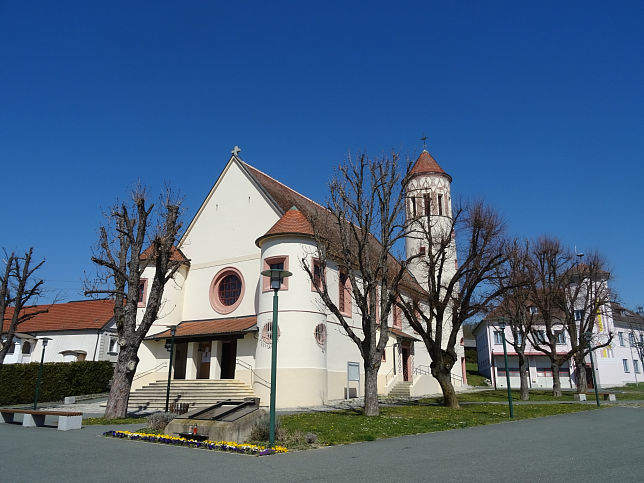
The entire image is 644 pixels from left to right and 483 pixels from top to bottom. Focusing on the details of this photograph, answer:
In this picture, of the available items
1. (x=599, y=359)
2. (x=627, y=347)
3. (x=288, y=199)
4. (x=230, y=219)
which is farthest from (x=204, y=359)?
(x=627, y=347)

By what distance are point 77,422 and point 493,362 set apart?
4527cm

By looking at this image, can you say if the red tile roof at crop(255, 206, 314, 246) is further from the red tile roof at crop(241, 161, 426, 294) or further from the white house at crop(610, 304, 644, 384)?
the white house at crop(610, 304, 644, 384)

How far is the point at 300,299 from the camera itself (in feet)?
83.7

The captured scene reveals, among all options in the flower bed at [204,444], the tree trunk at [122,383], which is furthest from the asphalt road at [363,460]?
the tree trunk at [122,383]

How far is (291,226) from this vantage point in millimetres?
26453

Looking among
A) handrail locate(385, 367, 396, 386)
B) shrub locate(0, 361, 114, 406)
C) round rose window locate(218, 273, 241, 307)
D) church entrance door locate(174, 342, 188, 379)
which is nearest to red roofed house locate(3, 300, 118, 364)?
shrub locate(0, 361, 114, 406)

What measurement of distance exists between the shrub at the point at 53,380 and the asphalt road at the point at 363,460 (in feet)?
66.4

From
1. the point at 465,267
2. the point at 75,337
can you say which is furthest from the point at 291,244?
the point at 75,337

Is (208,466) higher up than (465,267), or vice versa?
(465,267)

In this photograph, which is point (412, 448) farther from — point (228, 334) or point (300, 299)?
point (228, 334)

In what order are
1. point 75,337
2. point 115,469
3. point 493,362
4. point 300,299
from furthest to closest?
point 493,362 → point 75,337 → point 300,299 → point 115,469

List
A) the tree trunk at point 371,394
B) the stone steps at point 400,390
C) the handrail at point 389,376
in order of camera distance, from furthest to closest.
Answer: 1. the handrail at point 389,376
2. the stone steps at point 400,390
3. the tree trunk at point 371,394

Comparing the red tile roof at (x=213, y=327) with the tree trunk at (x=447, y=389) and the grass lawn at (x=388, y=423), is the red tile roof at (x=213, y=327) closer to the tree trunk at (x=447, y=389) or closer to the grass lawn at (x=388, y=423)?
the grass lawn at (x=388, y=423)

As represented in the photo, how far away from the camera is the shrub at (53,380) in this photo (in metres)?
29.7
